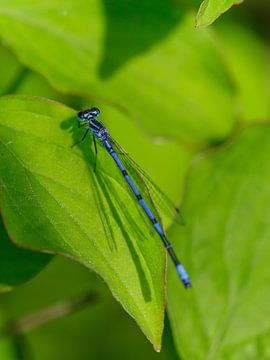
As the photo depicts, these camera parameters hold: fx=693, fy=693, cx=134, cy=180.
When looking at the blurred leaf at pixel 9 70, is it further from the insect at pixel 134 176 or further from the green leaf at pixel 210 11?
the green leaf at pixel 210 11

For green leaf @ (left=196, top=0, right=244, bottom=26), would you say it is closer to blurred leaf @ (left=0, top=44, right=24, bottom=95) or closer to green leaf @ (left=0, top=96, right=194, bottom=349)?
green leaf @ (left=0, top=96, right=194, bottom=349)

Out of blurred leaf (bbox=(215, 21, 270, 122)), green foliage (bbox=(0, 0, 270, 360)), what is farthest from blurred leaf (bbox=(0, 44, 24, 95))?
blurred leaf (bbox=(215, 21, 270, 122))

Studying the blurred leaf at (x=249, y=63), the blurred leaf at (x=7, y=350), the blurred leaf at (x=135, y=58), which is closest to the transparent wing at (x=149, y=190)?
the blurred leaf at (x=135, y=58)

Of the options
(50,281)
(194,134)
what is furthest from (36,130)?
(50,281)

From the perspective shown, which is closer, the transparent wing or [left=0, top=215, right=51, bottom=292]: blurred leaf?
[left=0, top=215, right=51, bottom=292]: blurred leaf

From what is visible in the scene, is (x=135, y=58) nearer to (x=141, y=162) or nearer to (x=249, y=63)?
(x=141, y=162)

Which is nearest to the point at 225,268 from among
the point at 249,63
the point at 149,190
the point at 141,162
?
the point at 149,190
